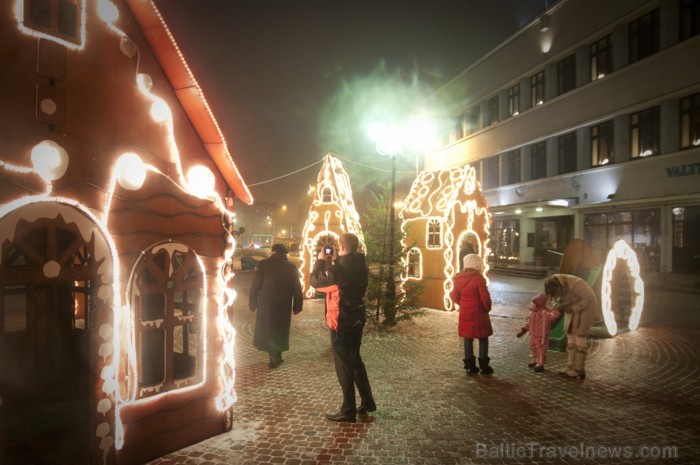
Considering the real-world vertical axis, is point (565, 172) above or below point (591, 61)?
below

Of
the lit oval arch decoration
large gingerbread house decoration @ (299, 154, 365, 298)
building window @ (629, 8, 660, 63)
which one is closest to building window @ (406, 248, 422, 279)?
large gingerbread house decoration @ (299, 154, 365, 298)

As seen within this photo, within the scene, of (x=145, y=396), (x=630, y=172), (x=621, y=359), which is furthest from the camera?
(x=630, y=172)

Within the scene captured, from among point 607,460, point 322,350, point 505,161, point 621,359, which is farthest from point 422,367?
point 505,161

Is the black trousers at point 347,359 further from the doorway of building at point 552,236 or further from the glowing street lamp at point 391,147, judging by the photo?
the doorway of building at point 552,236

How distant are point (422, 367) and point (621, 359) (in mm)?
3646

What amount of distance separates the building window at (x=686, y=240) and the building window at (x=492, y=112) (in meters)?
14.5

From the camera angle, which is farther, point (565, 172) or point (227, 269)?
point (565, 172)

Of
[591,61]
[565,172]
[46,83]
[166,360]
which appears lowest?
[166,360]

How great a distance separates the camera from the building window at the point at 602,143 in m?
21.7

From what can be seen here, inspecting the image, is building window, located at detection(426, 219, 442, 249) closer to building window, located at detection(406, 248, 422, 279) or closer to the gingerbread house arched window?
building window, located at detection(406, 248, 422, 279)

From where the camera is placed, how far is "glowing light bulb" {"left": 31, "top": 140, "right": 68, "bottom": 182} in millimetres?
3049

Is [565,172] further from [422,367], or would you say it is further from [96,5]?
[96,5]

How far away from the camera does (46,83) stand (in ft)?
10.2

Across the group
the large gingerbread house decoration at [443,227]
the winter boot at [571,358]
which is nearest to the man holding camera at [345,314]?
the winter boot at [571,358]
